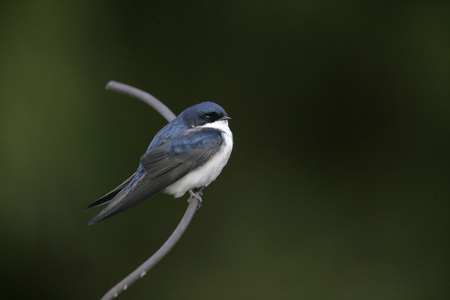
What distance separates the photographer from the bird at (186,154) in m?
2.14

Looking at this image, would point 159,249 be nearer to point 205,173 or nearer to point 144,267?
point 144,267

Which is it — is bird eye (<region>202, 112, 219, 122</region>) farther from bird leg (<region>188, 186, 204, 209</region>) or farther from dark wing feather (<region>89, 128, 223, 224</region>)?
bird leg (<region>188, 186, 204, 209</region>)

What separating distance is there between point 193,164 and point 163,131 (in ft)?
0.52

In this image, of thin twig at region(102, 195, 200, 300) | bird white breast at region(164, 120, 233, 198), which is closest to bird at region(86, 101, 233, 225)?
bird white breast at region(164, 120, 233, 198)

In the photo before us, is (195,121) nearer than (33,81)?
Yes

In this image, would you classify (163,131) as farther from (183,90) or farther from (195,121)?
(183,90)

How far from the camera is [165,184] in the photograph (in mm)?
2131

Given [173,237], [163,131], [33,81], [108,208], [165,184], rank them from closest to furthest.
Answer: [173,237]
[108,208]
[165,184]
[163,131]
[33,81]

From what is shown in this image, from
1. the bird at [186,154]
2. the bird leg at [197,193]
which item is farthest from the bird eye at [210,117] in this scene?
the bird leg at [197,193]

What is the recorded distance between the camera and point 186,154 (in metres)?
2.23

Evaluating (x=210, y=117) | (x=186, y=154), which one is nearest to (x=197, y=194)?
(x=186, y=154)

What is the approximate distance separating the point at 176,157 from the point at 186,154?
38 mm

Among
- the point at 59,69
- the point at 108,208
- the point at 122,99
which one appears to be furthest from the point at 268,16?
the point at 108,208

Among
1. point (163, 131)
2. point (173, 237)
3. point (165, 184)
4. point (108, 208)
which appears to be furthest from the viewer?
point (163, 131)
